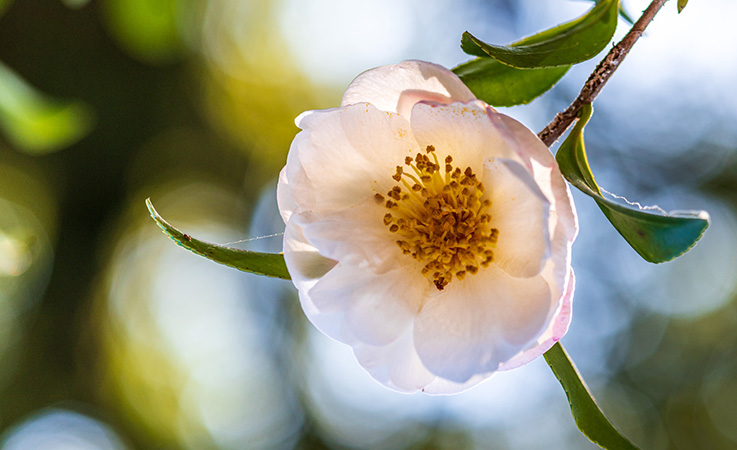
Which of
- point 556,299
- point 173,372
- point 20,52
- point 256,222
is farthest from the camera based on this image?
point 173,372

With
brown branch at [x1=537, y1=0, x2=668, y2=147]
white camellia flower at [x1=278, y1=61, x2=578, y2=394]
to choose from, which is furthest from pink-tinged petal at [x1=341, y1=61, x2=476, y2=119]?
brown branch at [x1=537, y1=0, x2=668, y2=147]

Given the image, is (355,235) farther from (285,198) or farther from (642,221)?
(642,221)

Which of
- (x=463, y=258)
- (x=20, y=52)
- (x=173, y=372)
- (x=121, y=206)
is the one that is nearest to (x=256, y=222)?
(x=121, y=206)

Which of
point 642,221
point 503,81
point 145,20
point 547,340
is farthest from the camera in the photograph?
point 145,20

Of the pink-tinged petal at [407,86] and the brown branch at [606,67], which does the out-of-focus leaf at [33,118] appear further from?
the brown branch at [606,67]

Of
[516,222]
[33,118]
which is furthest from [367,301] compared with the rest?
[33,118]

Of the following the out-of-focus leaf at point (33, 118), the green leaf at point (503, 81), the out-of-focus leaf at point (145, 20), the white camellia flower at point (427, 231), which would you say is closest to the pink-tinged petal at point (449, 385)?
the white camellia flower at point (427, 231)

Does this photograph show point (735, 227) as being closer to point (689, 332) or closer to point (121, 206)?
point (689, 332)
